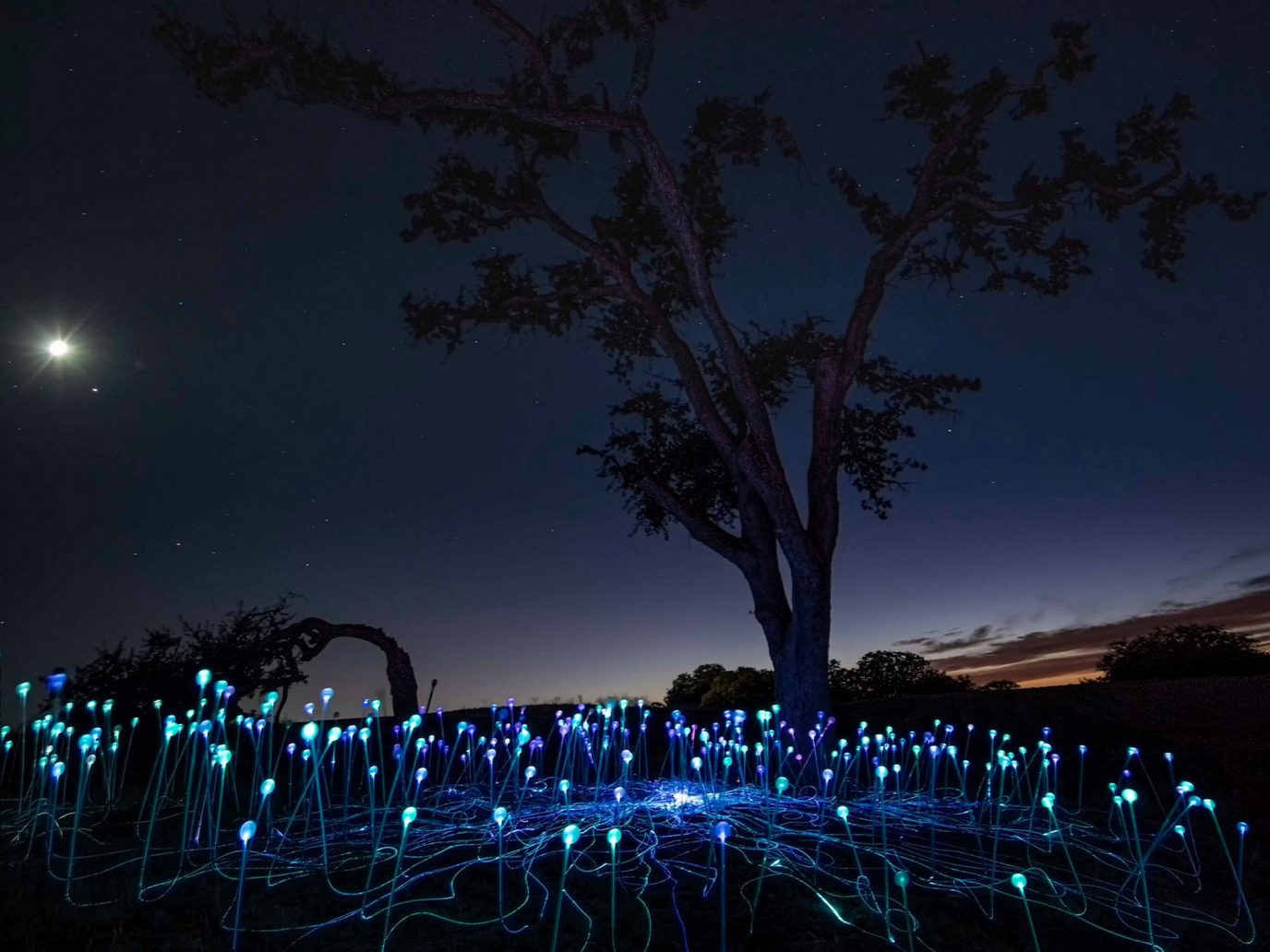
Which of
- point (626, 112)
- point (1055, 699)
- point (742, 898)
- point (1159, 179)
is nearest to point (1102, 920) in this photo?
point (742, 898)

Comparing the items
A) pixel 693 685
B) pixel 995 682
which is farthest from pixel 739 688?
pixel 995 682

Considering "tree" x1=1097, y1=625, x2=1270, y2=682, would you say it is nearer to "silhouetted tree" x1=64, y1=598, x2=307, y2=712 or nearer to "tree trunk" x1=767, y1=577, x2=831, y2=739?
"tree trunk" x1=767, y1=577, x2=831, y2=739

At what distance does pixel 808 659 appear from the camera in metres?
11.6

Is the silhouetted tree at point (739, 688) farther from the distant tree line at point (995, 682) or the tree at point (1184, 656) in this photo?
the tree at point (1184, 656)

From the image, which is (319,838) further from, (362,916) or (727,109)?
(727,109)

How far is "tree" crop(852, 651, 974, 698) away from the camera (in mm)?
18266

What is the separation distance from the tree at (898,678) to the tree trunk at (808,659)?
283 inches

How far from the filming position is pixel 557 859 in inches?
223

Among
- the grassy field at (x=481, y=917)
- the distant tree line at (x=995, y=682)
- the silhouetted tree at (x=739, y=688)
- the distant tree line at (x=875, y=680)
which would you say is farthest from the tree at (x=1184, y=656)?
the grassy field at (x=481, y=917)

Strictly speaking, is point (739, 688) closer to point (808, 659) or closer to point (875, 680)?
point (875, 680)

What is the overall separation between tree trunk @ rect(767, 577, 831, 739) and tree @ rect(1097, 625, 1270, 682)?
33.5ft

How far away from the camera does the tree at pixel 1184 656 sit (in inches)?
668

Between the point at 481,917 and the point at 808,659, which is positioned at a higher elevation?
A: the point at 808,659

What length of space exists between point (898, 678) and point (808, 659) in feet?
25.6
